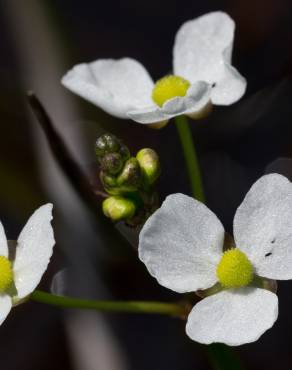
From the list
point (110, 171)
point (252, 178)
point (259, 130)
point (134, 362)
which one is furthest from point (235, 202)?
point (110, 171)

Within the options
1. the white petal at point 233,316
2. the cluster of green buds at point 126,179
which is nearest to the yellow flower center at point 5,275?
the cluster of green buds at point 126,179

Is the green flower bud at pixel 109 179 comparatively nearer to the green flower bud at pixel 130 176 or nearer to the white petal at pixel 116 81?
the green flower bud at pixel 130 176

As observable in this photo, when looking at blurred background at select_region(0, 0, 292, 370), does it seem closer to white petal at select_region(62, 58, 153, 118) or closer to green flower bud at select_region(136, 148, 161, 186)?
white petal at select_region(62, 58, 153, 118)

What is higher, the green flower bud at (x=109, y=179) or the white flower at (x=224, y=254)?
the green flower bud at (x=109, y=179)

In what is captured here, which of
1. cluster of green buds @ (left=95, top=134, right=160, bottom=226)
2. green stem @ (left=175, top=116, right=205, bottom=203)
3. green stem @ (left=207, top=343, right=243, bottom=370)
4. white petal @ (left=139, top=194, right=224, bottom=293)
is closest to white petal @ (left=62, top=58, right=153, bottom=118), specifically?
green stem @ (left=175, top=116, right=205, bottom=203)

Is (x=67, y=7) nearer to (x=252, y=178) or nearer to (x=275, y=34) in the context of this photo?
(x=275, y=34)

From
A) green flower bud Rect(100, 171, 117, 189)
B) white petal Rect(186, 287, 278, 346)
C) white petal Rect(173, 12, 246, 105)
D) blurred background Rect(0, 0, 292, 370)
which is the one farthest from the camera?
blurred background Rect(0, 0, 292, 370)
